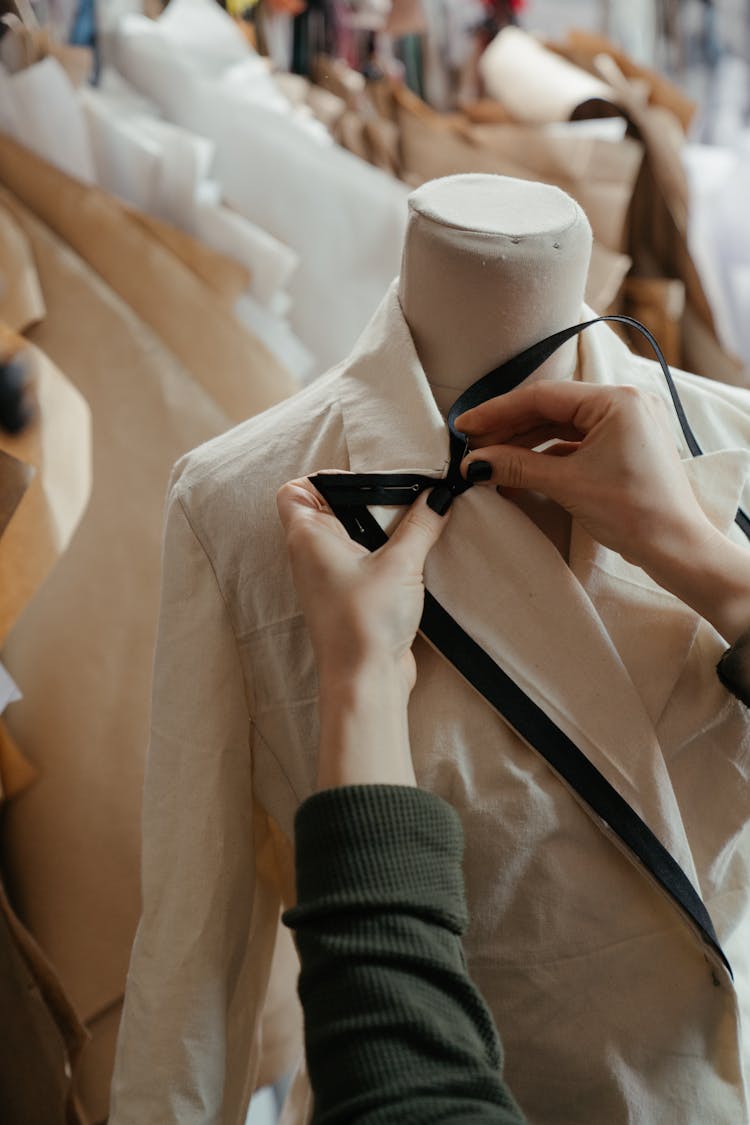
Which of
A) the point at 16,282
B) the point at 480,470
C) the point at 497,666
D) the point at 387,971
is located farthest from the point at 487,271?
the point at 16,282

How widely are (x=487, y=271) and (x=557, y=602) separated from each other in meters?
0.18

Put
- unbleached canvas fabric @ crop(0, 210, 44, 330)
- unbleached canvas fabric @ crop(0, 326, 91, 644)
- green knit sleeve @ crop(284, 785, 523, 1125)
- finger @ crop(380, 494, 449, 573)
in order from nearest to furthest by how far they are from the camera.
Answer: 1. green knit sleeve @ crop(284, 785, 523, 1125)
2. finger @ crop(380, 494, 449, 573)
3. unbleached canvas fabric @ crop(0, 326, 91, 644)
4. unbleached canvas fabric @ crop(0, 210, 44, 330)

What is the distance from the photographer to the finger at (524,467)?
52 cm

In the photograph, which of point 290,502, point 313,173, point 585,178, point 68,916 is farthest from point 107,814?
point 585,178

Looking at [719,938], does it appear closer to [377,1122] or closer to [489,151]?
[377,1122]

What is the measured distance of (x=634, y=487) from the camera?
20.1 inches

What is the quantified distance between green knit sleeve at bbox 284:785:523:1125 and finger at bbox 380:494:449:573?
0.12m

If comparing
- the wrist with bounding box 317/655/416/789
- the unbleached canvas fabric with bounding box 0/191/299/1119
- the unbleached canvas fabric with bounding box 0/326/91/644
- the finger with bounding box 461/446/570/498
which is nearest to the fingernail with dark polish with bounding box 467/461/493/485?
the finger with bounding box 461/446/570/498

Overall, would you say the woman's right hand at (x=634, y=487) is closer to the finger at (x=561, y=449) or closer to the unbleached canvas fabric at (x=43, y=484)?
the finger at (x=561, y=449)

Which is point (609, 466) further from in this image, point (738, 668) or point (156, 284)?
point (156, 284)

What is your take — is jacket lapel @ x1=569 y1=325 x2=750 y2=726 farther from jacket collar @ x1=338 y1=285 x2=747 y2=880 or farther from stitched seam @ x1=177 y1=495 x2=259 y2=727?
stitched seam @ x1=177 y1=495 x2=259 y2=727

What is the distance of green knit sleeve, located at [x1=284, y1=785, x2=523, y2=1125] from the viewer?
0.40 metres

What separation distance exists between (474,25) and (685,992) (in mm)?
1342

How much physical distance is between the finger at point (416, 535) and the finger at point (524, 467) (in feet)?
0.10
